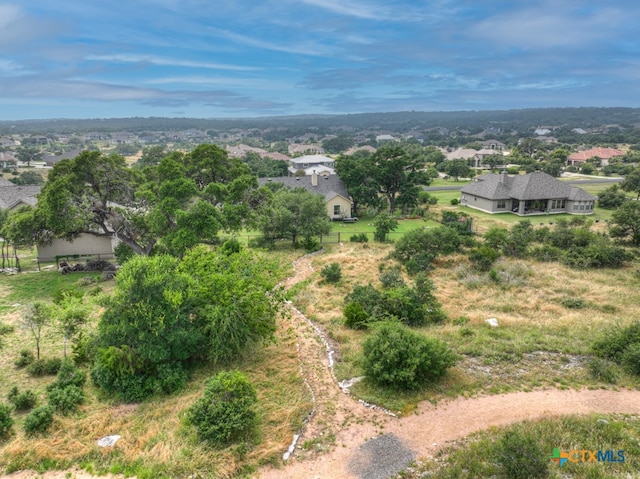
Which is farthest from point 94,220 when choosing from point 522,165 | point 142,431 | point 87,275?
point 522,165

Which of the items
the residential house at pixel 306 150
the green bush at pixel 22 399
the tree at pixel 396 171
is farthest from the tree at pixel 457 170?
the green bush at pixel 22 399

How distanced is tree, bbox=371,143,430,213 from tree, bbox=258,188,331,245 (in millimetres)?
13547

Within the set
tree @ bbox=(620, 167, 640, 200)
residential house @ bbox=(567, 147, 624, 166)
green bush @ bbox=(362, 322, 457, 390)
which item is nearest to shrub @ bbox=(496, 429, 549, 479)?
green bush @ bbox=(362, 322, 457, 390)

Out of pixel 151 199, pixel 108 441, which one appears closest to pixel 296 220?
pixel 151 199

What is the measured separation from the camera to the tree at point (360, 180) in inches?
1731

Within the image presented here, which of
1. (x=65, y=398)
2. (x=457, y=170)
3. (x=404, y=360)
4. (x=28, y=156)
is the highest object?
(x=28, y=156)

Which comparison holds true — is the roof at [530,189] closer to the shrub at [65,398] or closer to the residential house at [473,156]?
the shrub at [65,398]

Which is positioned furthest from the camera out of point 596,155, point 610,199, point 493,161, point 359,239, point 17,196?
point 596,155

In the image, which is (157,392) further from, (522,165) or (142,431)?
(522,165)

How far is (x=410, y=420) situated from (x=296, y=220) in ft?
75.2

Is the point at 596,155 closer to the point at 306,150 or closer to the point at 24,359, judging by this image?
the point at 306,150

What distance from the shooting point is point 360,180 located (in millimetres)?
44781

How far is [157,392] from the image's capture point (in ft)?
41.9

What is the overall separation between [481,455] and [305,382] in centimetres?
548
